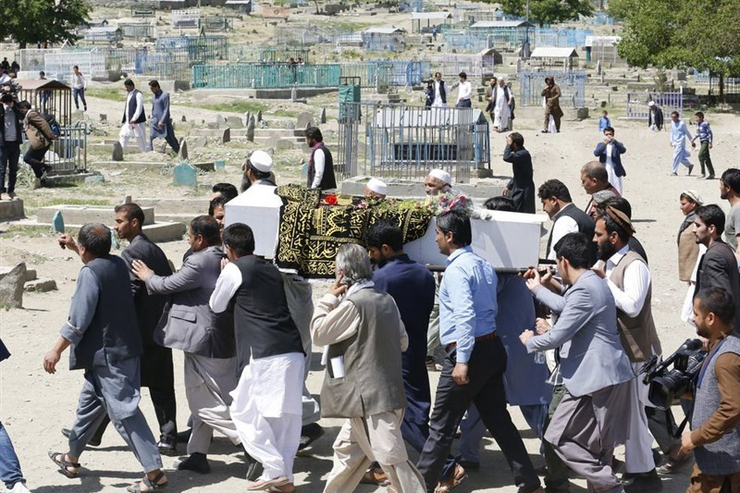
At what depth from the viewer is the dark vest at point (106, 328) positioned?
7125 mm

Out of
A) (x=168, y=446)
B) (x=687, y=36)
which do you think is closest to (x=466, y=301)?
(x=168, y=446)

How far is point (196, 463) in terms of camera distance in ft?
25.1

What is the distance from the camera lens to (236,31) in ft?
247

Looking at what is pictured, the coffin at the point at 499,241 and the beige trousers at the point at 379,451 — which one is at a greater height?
the coffin at the point at 499,241

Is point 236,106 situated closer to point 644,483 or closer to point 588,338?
point 644,483

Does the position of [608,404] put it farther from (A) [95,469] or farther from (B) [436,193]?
(A) [95,469]

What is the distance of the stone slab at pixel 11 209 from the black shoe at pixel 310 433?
33.3 feet

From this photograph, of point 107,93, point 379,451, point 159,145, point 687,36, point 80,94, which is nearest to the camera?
point 379,451

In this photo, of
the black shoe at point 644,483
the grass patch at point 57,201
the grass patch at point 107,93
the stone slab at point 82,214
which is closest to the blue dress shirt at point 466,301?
the black shoe at point 644,483

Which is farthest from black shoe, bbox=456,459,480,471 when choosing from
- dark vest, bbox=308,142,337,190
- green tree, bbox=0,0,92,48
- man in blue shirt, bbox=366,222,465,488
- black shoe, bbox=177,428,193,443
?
green tree, bbox=0,0,92,48

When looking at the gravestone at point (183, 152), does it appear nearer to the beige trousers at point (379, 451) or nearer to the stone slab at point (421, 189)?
the stone slab at point (421, 189)

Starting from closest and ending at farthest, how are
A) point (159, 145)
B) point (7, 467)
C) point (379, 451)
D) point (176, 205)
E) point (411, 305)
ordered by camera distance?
point (379, 451) < point (7, 467) < point (411, 305) < point (176, 205) < point (159, 145)

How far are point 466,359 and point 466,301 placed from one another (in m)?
0.32

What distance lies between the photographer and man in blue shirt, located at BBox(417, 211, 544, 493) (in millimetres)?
6777
